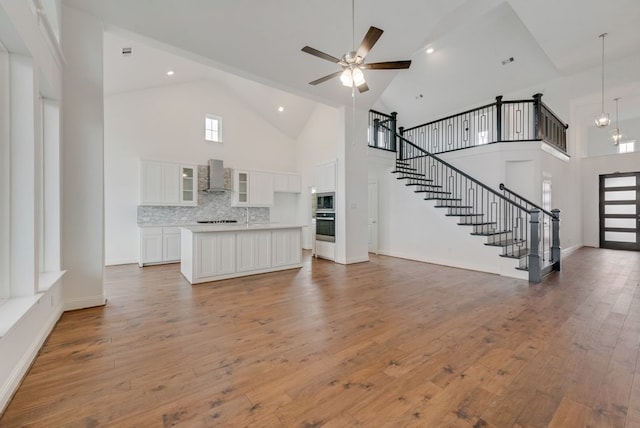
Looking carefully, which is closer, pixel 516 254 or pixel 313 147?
pixel 516 254

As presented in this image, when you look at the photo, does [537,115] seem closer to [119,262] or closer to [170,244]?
[170,244]

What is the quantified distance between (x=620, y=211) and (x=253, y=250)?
10.8 m

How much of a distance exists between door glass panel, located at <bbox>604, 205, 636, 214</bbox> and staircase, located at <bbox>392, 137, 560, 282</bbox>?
4281 mm

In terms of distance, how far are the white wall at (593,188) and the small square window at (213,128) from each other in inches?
445

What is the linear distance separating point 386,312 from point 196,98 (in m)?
6.88

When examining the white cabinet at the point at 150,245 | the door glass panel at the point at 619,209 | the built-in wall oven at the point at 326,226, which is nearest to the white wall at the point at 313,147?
the built-in wall oven at the point at 326,226

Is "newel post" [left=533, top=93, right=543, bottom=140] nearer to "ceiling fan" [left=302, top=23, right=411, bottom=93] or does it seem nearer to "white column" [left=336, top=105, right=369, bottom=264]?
"white column" [left=336, top=105, right=369, bottom=264]

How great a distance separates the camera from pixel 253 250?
486 cm

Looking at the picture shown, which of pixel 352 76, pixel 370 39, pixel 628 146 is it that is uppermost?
pixel 628 146

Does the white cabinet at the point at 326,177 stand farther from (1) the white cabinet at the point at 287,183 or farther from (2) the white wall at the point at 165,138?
(2) the white wall at the point at 165,138

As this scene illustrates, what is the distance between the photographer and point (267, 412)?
1.56 m

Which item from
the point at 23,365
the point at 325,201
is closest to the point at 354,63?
the point at 325,201

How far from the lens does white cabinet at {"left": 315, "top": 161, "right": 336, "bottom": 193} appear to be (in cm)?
609

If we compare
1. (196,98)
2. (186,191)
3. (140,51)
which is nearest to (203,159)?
(186,191)
